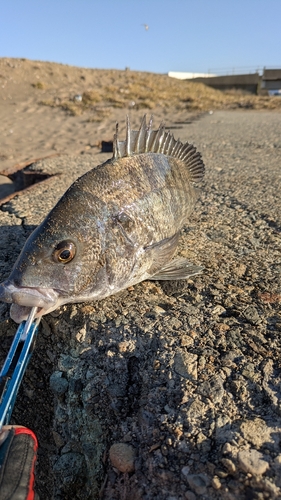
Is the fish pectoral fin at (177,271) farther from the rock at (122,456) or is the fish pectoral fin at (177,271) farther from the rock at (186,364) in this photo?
the rock at (122,456)

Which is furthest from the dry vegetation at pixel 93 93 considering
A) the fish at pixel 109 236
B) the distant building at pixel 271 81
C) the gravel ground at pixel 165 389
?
the distant building at pixel 271 81

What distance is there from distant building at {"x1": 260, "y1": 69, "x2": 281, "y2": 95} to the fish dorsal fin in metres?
34.2

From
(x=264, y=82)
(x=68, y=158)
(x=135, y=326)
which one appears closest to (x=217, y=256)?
(x=135, y=326)

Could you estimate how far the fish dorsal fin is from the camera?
6.96ft

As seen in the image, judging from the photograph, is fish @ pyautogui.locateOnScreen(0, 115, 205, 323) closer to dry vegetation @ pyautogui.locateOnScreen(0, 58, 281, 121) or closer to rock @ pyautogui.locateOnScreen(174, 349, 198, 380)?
rock @ pyautogui.locateOnScreen(174, 349, 198, 380)

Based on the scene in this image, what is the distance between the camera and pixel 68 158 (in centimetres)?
605

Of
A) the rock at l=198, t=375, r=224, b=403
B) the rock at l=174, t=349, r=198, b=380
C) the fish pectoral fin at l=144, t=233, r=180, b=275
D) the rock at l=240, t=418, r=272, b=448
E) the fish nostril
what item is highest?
the fish nostril

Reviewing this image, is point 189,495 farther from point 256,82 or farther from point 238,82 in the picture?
point 238,82

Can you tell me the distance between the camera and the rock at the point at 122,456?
A: 1.40 m

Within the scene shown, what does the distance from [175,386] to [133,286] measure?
0.78 metres

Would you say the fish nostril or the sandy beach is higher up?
the fish nostril

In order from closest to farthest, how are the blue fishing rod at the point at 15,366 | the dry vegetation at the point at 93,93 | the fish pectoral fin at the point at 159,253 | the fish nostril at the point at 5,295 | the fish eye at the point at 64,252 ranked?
the blue fishing rod at the point at 15,366 < the fish nostril at the point at 5,295 < the fish eye at the point at 64,252 < the fish pectoral fin at the point at 159,253 < the dry vegetation at the point at 93,93

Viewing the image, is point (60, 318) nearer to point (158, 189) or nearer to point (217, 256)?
point (158, 189)

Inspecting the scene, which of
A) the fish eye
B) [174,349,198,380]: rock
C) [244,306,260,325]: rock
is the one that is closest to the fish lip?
the fish eye
